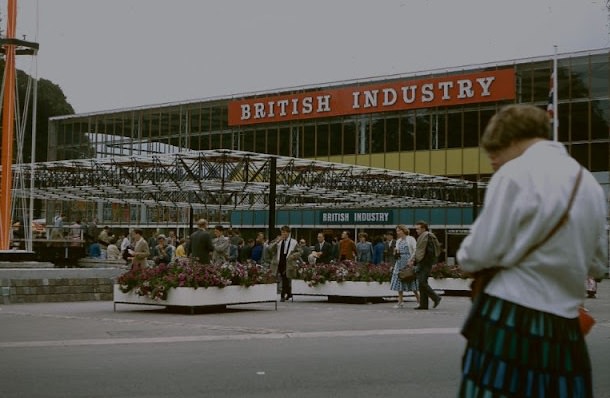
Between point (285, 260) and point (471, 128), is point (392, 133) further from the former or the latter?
point (285, 260)

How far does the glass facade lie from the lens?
47562 mm

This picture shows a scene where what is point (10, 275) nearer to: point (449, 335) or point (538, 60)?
point (449, 335)

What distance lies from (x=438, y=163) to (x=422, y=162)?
3.35 ft

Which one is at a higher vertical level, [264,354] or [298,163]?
[298,163]

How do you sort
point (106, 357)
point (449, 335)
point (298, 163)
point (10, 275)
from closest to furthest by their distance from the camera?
point (106, 357) → point (449, 335) → point (10, 275) → point (298, 163)

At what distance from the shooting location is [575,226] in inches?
140

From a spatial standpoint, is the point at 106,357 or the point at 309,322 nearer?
the point at 106,357

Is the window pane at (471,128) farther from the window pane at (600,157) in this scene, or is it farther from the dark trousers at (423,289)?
the dark trousers at (423,289)

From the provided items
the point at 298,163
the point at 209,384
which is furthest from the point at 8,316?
the point at 298,163

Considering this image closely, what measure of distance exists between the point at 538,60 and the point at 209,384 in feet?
141

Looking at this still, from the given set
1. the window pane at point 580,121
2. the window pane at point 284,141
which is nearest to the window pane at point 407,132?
the window pane at point 284,141

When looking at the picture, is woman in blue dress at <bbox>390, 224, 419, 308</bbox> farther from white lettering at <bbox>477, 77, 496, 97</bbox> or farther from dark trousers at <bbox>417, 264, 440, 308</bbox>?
white lettering at <bbox>477, 77, 496, 97</bbox>

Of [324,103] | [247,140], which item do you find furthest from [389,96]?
[247,140]

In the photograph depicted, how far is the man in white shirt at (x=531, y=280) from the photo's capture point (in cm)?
346
